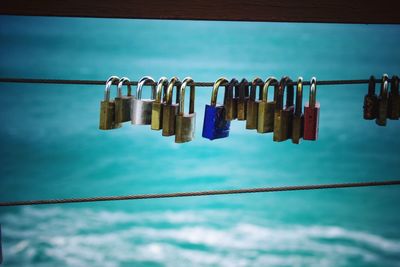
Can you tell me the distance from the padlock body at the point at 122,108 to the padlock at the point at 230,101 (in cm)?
35

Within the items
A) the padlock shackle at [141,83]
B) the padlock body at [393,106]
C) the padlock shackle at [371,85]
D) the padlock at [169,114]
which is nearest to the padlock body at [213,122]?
the padlock at [169,114]

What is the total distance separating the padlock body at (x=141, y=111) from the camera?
2.00 metres

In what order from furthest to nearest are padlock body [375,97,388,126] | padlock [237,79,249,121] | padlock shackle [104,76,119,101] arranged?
padlock body [375,97,388,126]
padlock [237,79,249,121]
padlock shackle [104,76,119,101]

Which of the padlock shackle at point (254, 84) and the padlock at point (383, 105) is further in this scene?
the padlock at point (383, 105)

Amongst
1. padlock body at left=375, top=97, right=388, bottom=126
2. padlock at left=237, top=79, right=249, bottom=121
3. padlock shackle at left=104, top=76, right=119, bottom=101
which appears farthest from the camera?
padlock body at left=375, top=97, right=388, bottom=126

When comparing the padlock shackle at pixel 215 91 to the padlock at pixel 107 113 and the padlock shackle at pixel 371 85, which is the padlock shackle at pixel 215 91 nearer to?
the padlock at pixel 107 113

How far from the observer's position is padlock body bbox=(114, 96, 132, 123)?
201 centimetres

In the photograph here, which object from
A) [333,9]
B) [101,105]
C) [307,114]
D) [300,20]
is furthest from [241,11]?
[101,105]

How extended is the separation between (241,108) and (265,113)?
9cm

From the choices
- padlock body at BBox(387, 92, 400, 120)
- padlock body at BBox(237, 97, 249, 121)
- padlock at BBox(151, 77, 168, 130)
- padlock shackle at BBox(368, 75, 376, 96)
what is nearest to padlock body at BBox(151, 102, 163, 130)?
padlock at BBox(151, 77, 168, 130)

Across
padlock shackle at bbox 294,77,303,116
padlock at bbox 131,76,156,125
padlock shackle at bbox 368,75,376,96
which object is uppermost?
padlock shackle at bbox 368,75,376,96

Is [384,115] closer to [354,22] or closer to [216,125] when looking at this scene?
[354,22]

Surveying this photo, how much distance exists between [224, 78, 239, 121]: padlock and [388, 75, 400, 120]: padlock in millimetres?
620

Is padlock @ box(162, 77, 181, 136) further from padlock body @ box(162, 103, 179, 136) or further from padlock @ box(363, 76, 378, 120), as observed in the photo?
padlock @ box(363, 76, 378, 120)
